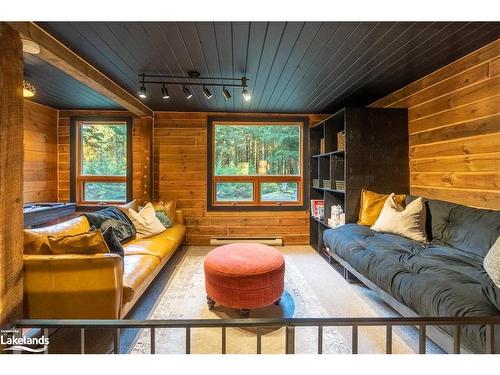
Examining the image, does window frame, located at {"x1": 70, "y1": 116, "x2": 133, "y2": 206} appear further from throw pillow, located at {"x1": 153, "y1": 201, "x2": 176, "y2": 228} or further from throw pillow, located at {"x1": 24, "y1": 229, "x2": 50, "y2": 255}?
throw pillow, located at {"x1": 24, "y1": 229, "x2": 50, "y2": 255}

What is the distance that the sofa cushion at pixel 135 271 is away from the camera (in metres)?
1.86

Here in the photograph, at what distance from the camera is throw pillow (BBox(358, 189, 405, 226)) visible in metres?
3.02

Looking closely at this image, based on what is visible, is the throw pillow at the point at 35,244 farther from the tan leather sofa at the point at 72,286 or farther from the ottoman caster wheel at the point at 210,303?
the ottoman caster wheel at the point at 210,303

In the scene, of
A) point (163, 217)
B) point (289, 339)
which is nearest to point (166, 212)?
point (163, 217)

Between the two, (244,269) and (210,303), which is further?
(210,303)

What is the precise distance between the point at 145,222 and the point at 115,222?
45 centimetres

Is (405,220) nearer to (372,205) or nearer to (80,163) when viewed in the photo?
(372,205)

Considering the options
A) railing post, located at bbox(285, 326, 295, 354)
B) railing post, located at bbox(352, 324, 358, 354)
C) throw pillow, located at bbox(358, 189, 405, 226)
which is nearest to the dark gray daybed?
throw pillow, located at bbox(358, 189, 405, 226)

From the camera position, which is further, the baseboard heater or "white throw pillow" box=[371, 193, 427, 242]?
the baseboard heater

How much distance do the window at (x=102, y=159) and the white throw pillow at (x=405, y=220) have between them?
3927 mm

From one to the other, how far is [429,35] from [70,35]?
2.79 m

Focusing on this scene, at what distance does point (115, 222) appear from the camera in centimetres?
290

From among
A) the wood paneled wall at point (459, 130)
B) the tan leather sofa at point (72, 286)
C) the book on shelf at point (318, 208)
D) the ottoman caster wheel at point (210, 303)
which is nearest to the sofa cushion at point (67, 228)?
the tan leather sofa at point (72, 286)

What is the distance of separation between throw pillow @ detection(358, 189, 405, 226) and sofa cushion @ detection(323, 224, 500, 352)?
1.08 feet
